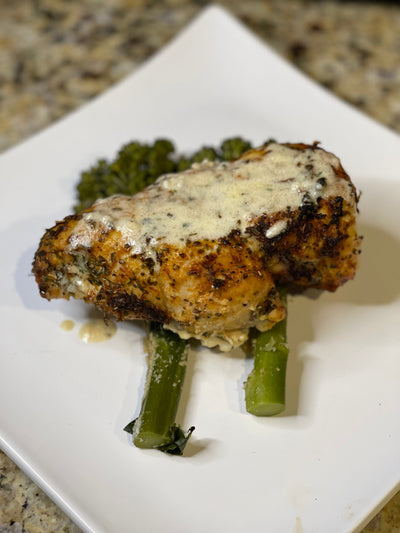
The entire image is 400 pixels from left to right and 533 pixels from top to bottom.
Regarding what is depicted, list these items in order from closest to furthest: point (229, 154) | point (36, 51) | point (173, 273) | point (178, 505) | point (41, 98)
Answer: point (178, 505) → point (173, 273) → point (229, 154) → point (41, 98) → point (36, 51)

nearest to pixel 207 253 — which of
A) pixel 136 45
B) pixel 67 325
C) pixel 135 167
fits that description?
pixel 67 325

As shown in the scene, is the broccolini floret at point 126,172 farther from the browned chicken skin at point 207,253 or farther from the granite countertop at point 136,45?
the granite countertop at point 136,45

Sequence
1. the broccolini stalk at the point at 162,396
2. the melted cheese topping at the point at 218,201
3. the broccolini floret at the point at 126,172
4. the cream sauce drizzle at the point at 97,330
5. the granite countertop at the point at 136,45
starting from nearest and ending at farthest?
1. the broccolini stalk at the point at 162,396
2. the melted cheese topping at the point at 218,201
3. the cream sauce drizzle at the point at 97,330
4. the broccolini floret at the point at 126,172
5. the granite countertop at the point at 136,45

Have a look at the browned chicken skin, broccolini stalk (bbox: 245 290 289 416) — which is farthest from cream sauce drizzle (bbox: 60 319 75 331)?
broccolini stalk (bbox: 245 290 289 416)

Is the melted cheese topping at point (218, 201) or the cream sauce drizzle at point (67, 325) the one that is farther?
the cream sauce drizzle at point (67, 325)

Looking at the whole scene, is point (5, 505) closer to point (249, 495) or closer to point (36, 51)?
point (249, 495)

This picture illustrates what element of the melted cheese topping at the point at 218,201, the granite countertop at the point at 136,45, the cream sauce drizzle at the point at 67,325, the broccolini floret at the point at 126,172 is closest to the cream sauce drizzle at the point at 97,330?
the cream sauce drizzle at the point at 67,325

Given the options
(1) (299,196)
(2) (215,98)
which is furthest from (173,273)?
(2) (215,98)

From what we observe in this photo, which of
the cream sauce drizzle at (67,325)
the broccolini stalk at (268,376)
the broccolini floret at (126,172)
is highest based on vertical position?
the broccolini floret at (126,172)

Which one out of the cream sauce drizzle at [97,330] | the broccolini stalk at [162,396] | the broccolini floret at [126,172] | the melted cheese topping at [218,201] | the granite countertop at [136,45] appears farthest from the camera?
the granite countertop at [136,45]
